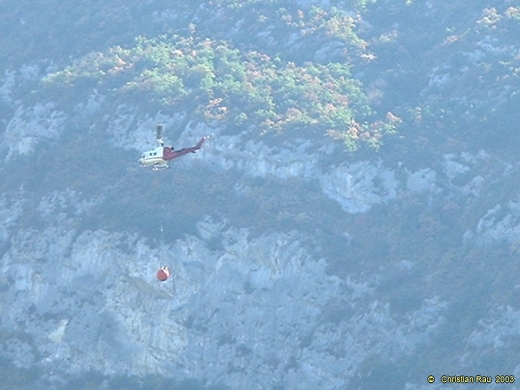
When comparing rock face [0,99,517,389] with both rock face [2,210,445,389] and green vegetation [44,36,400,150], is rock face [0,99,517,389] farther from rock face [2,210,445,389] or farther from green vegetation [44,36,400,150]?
green vegetation [44,36,400,150]

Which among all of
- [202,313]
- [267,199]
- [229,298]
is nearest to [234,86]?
[267,199]

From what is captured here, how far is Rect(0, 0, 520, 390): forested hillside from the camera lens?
63.1 metres

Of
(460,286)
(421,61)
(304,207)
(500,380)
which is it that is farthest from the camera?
(421,61)

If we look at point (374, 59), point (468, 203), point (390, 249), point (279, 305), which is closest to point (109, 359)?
point (279, 305)

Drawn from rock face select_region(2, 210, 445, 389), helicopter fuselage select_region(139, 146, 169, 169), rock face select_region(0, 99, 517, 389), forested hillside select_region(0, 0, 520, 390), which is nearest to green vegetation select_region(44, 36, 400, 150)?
forested hillside select_region(0, 0, 520, 390)

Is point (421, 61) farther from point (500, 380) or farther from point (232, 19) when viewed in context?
point (500, 380)

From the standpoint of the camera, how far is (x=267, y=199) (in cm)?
6838

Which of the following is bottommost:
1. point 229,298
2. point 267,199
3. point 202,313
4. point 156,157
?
point 202,313

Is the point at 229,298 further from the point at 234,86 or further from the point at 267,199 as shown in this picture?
the point at 234,86

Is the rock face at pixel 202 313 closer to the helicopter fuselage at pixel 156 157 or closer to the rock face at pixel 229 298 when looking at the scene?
the rock face at pixel 229 298

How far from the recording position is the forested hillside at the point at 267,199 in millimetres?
63125

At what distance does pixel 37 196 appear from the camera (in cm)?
7125

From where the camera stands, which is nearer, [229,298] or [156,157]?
[156,157]

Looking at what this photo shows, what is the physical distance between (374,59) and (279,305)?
59.6 ft
